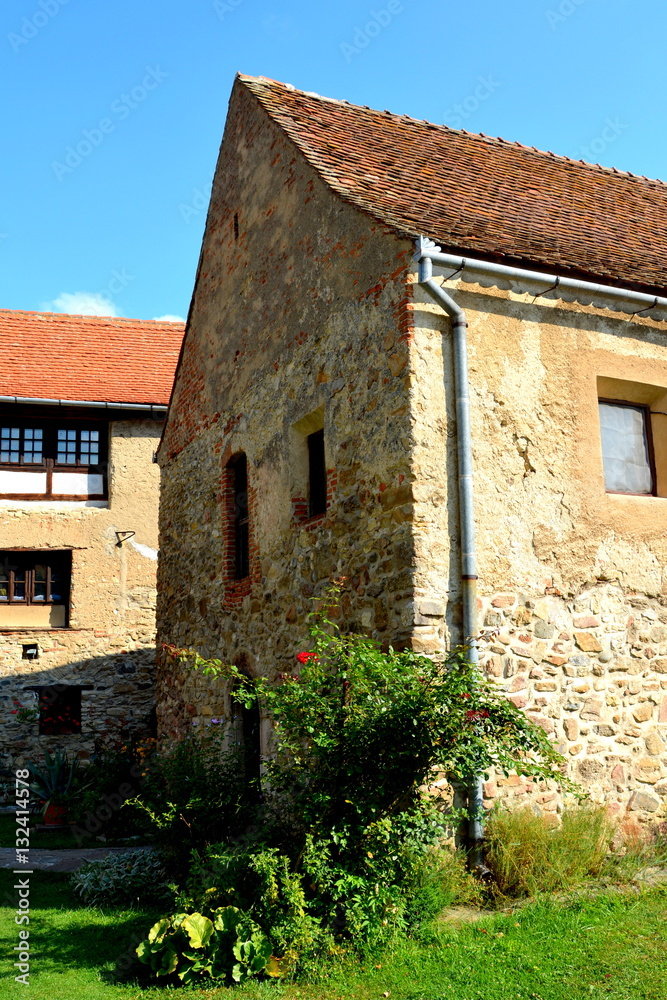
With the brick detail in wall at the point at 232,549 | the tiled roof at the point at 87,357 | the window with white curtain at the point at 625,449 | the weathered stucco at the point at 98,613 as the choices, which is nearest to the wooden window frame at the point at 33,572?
the weathered stucco at the point at 98,613

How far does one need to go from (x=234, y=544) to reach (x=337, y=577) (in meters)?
3.17

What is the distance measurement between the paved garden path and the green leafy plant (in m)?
3.82

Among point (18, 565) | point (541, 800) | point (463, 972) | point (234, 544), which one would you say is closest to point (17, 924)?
point (463, 972)

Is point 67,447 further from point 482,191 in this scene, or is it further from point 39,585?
point 482,191

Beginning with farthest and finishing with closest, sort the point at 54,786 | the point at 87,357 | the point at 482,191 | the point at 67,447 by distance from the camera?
the point at 87,357
the point at 67,447
the point at 54,786
the point at 482,191

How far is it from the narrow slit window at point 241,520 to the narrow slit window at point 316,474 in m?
1.71

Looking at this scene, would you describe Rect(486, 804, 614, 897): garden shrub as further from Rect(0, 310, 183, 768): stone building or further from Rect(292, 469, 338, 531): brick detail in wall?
Rect(0, 310, 183, 768): stone building

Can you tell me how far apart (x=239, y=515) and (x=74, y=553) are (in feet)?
20.2

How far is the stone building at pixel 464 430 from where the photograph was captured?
7199 mm

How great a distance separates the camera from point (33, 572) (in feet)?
52.2

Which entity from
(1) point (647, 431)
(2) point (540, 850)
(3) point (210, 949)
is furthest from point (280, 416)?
(3) point (210, 949)

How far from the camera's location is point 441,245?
739 cm

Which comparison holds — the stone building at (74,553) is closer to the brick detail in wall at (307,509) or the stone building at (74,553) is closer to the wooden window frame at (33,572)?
the wooden window frame at (33,572)

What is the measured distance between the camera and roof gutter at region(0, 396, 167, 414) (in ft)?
51.6
